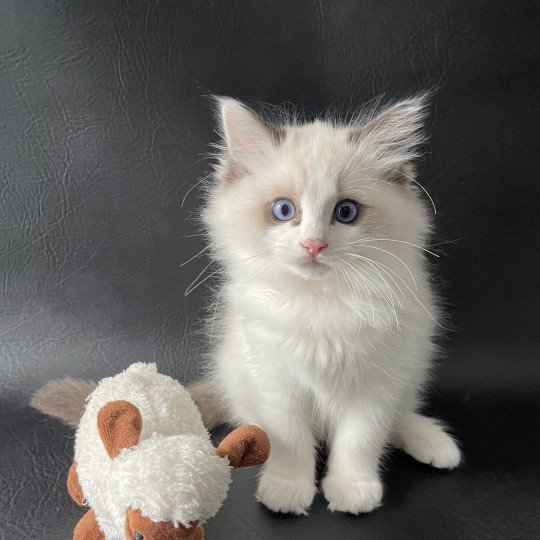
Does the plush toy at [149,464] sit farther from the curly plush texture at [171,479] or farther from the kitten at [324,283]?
the kitten at [324,283]

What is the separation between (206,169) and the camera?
2.03 m

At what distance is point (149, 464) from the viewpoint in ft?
3.40

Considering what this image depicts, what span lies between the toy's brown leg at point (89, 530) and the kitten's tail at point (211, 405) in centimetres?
54

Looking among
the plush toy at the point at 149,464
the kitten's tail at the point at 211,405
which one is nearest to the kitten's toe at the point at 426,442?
the kitten's tail at the point at 211,405

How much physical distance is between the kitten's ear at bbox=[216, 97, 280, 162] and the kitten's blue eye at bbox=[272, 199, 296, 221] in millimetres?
150

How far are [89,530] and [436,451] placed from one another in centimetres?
85

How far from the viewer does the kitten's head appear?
129cm

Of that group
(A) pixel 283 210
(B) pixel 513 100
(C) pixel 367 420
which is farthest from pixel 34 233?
(B) pixel 513 100

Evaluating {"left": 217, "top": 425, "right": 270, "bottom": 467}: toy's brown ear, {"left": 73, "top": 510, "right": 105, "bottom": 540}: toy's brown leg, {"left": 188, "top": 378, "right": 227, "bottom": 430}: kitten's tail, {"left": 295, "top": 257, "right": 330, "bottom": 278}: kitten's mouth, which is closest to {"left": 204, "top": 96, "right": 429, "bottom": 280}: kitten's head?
{"left": 295, "top": 257, "right": 330, "bottom": 278}: kitten's mouth

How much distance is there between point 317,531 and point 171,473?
0.50 meters

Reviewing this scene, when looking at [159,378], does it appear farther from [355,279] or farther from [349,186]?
[349,186]

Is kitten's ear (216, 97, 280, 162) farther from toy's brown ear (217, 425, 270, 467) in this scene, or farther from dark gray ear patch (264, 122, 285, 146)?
toy's brown ear (217, 425, 270, 467)

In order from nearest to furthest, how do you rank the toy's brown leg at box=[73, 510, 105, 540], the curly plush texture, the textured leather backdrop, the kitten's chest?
the curly plush texture, the toy's brown leg at box=[73, 510, 105, 540], the kitten's chest, the textured leather backdrop

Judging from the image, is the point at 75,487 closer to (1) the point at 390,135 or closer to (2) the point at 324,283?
(2) the point at 324,283
